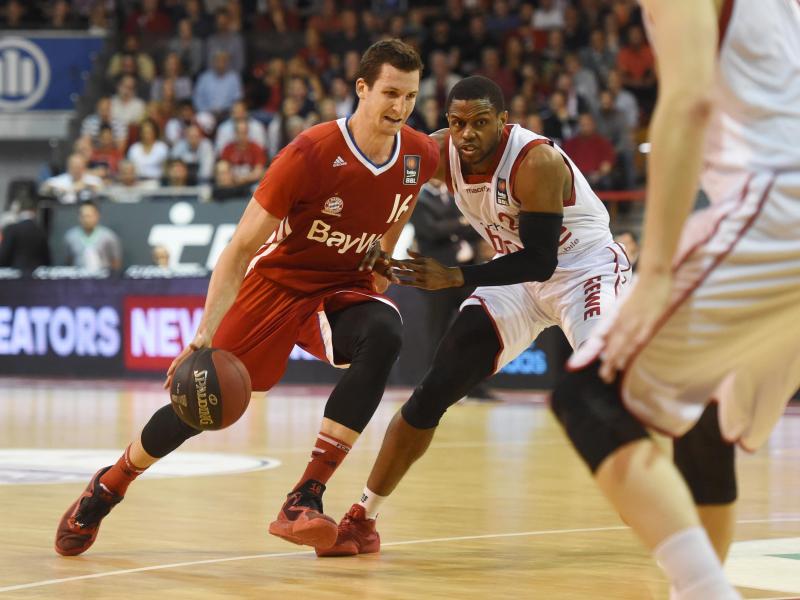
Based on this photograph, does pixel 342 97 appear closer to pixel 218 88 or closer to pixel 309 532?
pixel 218 88

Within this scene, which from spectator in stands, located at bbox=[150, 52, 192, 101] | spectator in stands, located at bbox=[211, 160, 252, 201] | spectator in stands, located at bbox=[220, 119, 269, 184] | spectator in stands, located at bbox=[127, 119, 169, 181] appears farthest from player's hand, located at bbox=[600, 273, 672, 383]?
spectator in stands, located at bbox=[150, 52, 192, 101]

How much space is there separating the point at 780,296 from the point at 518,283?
247cm

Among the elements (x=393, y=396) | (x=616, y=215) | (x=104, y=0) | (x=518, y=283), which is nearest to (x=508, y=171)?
(x=518, y=283)

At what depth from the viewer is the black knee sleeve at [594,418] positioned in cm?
315

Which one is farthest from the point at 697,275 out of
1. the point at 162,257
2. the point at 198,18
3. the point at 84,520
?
the point at 198,18

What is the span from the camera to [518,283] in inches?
219

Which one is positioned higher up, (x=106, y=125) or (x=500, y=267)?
(x=500, y=267)

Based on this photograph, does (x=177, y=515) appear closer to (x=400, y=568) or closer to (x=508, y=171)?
(x=400, y=568)

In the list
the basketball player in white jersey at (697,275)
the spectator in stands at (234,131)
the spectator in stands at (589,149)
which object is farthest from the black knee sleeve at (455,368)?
the spectator in stands at (234,131)

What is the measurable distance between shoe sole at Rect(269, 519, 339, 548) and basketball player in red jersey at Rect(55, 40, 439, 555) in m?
0.06

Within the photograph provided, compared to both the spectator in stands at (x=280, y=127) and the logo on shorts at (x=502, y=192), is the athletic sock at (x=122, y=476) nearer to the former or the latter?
the logo on shorts at (x=502, y=192)

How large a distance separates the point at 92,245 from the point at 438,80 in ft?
14.4

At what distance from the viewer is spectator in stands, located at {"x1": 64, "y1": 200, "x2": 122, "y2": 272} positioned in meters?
16.0

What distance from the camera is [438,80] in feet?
56.4
